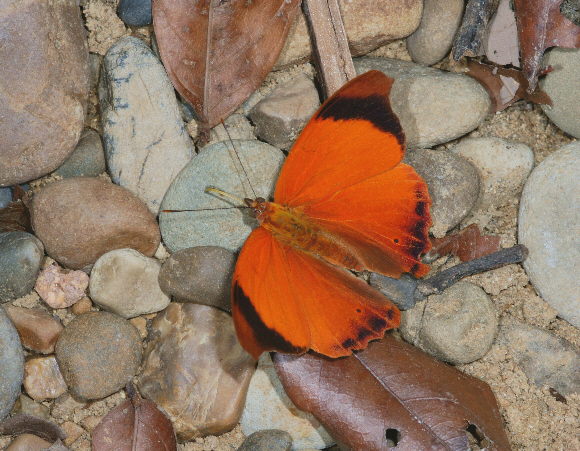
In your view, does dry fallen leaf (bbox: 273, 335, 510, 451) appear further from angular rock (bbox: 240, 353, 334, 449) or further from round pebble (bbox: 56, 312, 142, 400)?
round pebble (bbox: 56, 312, 142, 400)

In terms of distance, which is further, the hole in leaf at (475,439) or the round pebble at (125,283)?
the round pebble at (125,283)

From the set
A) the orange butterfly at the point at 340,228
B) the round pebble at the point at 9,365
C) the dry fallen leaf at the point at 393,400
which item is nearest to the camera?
the orange butterfly at the point at 340,228

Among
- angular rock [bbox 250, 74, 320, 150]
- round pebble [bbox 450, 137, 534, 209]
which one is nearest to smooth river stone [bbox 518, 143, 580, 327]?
round pebble [bbox 450, 137, 534, 209]

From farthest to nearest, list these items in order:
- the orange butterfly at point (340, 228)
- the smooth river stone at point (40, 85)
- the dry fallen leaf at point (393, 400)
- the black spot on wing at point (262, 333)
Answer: the smooth river stone at point (40, 85) → the dry fallen leaf at point (393, 400) → the orange butterfly at point (340, 228) → the black spot on wing at point (262, 333)

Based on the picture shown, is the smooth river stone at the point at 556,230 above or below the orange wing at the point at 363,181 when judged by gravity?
below

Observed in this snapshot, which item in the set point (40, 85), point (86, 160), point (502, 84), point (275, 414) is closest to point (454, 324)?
point (275, 414)

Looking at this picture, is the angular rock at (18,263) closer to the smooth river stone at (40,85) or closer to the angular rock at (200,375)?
the smooth river stone at (40,85)

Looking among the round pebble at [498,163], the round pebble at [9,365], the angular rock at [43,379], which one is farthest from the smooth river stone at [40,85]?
the round pebble at [498,163]
